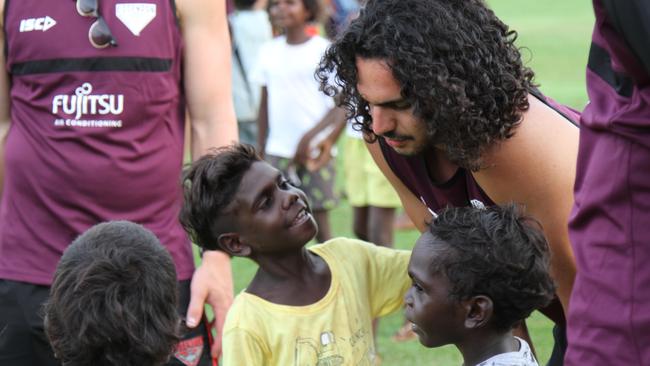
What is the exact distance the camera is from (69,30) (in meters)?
3.95

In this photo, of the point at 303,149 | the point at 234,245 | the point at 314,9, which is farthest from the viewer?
the point at 314,9

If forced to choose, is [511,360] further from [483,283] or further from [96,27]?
[96,27]

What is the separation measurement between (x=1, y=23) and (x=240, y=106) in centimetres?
550

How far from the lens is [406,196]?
3686mm

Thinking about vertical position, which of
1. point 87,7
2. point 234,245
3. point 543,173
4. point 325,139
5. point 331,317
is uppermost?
point 87,7

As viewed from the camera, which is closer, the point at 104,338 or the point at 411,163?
the point at 104,338

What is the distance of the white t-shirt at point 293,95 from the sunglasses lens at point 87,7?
379cm

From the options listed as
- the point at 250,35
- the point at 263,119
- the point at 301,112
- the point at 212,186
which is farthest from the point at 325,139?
the point at 212,186

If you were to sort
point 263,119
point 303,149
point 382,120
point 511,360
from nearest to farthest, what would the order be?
point 511,360
point 382,120
point 303,149
point 263,119

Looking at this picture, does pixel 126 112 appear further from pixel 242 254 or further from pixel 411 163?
pixel 411 163

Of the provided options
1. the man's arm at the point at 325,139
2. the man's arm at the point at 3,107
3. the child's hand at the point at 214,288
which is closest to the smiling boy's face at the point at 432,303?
the child's hand at the point at 214,288

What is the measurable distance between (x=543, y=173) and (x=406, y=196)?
24.7 inches

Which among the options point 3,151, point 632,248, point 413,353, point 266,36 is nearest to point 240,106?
point 266,36

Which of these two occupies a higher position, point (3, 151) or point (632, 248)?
point (632, 248)
